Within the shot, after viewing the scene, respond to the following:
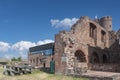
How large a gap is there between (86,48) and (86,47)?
134 millimetres

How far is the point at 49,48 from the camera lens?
42.7m

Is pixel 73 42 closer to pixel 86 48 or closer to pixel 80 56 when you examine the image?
pixel 86 48

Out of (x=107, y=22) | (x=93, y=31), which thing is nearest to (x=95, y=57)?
(x=93, y=31)

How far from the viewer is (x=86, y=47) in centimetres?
2608

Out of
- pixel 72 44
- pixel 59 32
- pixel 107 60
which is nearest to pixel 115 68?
pixel 72 44

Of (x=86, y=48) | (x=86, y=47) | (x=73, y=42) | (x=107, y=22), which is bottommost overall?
(x=86, y=48)

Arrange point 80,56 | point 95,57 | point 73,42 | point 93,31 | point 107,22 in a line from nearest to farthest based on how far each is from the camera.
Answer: point 73,42 → point 80,56 → point 95,57 → point 93,31 → point 107,22

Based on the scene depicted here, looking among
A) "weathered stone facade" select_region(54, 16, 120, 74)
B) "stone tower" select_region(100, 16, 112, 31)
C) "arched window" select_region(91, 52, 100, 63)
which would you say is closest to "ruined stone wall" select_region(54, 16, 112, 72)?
"weathered stone facade" select_region(54, 16, 120, 74)

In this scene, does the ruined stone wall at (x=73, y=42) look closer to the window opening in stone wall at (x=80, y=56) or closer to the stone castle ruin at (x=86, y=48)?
the stone castle ruin at (x=86, y=48)

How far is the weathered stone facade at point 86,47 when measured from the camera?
21078 mm

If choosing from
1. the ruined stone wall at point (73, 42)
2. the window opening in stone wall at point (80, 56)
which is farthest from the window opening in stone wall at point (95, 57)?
the window opening in stone wall at point (80, 56)

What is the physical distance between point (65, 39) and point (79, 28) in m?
6.84

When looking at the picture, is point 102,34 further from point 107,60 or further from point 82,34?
point 82,34

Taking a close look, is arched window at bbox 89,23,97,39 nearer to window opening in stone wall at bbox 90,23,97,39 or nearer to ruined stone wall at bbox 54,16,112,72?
window opening in stone wall at bbox 90,23,97,39
